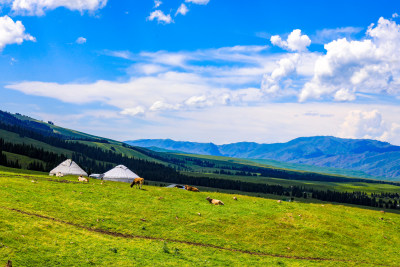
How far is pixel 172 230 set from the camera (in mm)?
34594

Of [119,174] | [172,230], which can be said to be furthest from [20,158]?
[172,230]

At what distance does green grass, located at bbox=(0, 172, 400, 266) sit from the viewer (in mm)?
25859

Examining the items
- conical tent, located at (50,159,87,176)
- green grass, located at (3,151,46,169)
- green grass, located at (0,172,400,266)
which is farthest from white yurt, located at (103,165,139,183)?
green grass, located at (3,151,46,169)

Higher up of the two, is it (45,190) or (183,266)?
(45,190)

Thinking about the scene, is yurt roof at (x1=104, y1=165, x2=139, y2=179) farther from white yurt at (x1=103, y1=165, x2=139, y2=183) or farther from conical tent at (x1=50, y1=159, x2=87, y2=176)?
conical tent at (x1=50, y1=159, x2=87, y2=176)

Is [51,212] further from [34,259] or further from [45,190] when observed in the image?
[34,259]

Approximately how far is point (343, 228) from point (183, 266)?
27094mm

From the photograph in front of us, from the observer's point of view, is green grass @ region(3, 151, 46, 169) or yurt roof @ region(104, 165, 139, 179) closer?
yurt roof @ region(104, 165, 139, 179)

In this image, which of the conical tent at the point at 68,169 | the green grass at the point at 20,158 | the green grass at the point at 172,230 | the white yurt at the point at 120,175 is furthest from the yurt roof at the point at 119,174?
the green grass at the point at 20,158

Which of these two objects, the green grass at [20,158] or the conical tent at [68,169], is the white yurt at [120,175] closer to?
the conical tent at [68,169]

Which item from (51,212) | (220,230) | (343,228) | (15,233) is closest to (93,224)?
(51,212)

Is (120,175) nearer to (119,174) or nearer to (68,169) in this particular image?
(119,174)

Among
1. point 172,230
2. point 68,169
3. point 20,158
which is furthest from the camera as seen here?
point 20,158

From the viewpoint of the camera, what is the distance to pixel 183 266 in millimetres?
25297
